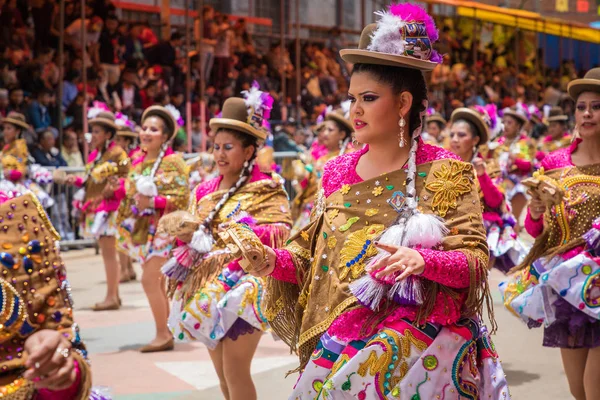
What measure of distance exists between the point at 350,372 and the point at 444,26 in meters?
21.0

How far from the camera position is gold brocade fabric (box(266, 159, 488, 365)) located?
3141 mm

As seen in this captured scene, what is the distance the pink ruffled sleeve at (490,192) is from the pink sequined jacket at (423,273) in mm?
3021

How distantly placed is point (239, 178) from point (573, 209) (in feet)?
5.84

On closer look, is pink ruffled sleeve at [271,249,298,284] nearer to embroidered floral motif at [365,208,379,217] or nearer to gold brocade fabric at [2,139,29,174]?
embroidered floral motif at [365,208,379,217]

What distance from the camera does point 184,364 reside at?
22.5ft

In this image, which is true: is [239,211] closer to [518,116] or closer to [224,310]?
[224,310]

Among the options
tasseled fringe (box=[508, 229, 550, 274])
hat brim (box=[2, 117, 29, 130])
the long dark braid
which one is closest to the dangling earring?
tasseled fringe (box=[508, 229, 550, 274])

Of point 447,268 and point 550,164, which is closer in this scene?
point 447,268

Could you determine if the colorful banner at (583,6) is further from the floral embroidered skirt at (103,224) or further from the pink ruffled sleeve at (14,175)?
the pink ruffled sleeve at (14,175)

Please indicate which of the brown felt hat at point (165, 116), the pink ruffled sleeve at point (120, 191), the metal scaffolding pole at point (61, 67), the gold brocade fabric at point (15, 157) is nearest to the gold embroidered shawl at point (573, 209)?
the brown felt hat at point (165, 116)

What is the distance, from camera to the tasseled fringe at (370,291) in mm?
3059

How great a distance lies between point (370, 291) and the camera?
3.06 metres

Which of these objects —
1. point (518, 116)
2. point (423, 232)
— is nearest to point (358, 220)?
point (423, 232)

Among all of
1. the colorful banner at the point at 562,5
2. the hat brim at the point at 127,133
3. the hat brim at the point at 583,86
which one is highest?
the colorful banner at the point at 562,5
